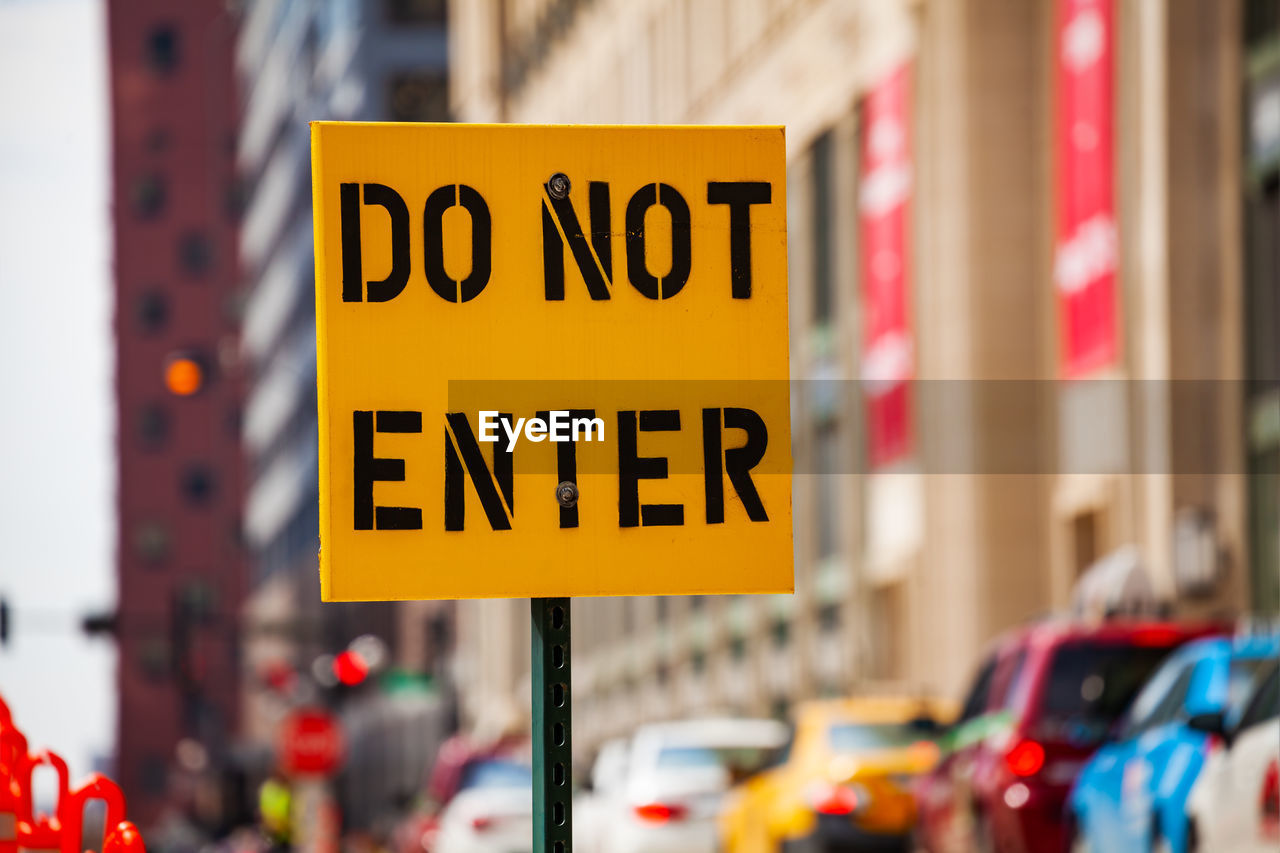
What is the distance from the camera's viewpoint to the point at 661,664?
58.1 meters

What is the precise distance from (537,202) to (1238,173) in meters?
25.7

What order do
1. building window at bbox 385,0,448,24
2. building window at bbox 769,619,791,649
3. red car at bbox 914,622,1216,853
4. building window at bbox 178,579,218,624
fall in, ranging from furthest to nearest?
building window at bbox 385,0,448,24, building window at bbox 769,619,791,649, building window at bbox 178,579,218,624, red car at bbox 914,622,1216,853

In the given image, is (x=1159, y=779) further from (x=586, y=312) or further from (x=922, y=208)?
(x=922, y=208)

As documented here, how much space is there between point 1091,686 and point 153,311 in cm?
14361

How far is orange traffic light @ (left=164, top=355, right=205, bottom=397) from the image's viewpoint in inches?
1267

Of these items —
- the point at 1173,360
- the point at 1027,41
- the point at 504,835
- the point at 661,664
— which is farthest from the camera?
the point at 661,664

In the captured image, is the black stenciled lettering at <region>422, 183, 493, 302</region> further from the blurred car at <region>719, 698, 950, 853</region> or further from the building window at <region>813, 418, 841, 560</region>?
the building window at <region>813, 418, 841, 560</region>

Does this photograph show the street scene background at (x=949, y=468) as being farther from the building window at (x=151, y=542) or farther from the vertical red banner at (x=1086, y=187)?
the building window at (x=151, y=542)

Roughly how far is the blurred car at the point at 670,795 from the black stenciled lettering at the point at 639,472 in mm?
15975

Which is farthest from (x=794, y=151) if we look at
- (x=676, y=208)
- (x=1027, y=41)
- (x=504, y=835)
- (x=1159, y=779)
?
(x=676, y=208)

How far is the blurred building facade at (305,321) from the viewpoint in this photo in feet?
290

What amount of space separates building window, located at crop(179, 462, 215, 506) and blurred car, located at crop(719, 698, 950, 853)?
136 m

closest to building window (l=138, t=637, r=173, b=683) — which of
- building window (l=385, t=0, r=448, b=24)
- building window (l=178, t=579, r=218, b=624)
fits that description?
building window (l=385, t=0, r=448, b=24)

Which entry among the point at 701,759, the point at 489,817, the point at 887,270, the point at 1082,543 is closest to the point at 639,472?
the point at 701,759
